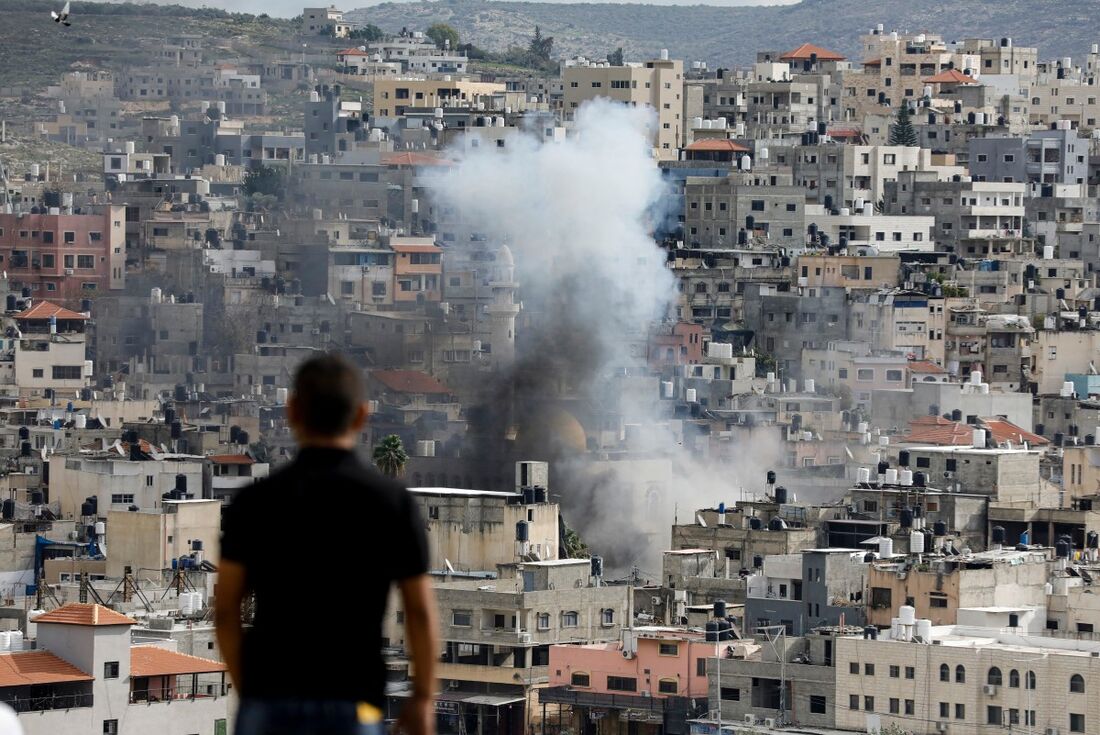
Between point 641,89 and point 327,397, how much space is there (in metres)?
95.4

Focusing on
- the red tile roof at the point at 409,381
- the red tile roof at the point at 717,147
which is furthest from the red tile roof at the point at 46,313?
the red tile roof at the point at 717,147

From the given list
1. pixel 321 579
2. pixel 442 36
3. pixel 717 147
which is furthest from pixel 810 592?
pixel 442 36

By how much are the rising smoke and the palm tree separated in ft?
5.34

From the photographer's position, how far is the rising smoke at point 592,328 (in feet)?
194

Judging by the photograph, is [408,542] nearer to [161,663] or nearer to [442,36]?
[161,663]

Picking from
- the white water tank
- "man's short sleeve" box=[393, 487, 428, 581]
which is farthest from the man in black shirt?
the white water tank

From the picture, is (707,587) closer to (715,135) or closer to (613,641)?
(613,641)

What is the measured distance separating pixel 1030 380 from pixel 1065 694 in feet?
114

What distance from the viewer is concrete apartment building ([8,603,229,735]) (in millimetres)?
34094

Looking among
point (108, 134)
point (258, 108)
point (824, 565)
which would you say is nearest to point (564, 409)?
point (824, 565)

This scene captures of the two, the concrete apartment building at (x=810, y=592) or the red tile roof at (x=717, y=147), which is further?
the red tile roof at (x=717, y=147)

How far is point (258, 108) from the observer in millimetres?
96250

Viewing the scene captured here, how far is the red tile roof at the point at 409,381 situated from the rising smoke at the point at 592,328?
176 centimetres

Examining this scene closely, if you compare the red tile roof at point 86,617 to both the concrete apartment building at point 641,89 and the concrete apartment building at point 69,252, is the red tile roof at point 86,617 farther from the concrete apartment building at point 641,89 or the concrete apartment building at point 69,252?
the concrete apartment building at point 641,89
